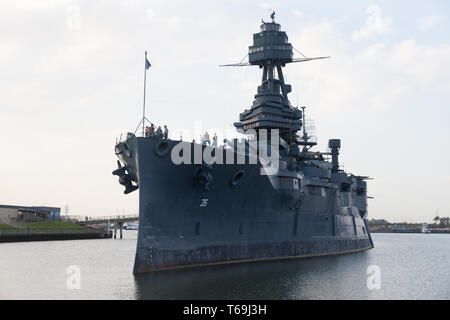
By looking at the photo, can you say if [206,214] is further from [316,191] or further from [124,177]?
[316,191]

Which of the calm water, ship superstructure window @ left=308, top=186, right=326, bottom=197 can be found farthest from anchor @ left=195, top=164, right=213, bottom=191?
ship superstructure window @ left=308, top=186, right=326, bottom=197

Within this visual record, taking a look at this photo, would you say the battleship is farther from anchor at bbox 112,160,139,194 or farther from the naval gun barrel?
the naval gun barrel

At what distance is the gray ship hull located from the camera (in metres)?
24.1

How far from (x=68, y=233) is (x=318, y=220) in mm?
44672

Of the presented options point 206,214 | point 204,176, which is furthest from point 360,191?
point 204,176

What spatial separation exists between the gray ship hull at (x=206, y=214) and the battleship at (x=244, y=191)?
56mm

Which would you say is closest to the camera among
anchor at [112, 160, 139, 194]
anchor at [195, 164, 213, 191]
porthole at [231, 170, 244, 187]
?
anchor at [195, 164, 213, 191]

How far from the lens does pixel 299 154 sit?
37.9 m

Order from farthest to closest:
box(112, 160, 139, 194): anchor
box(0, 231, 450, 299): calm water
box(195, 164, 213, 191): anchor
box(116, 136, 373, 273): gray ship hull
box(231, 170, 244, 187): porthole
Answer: box(112, 160, 139, 194): anchor, box(231, 170, 244, 187): porthole, box(195, 164, 213, 191): anchor, box(116, 136, 373, 273): gray ship hull, box(0, 231, 450, 299): calm water

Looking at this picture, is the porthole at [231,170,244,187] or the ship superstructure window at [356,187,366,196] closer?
the porthole at [231,170,244,187]

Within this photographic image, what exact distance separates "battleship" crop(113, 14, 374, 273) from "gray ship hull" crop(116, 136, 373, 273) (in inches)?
2.2
